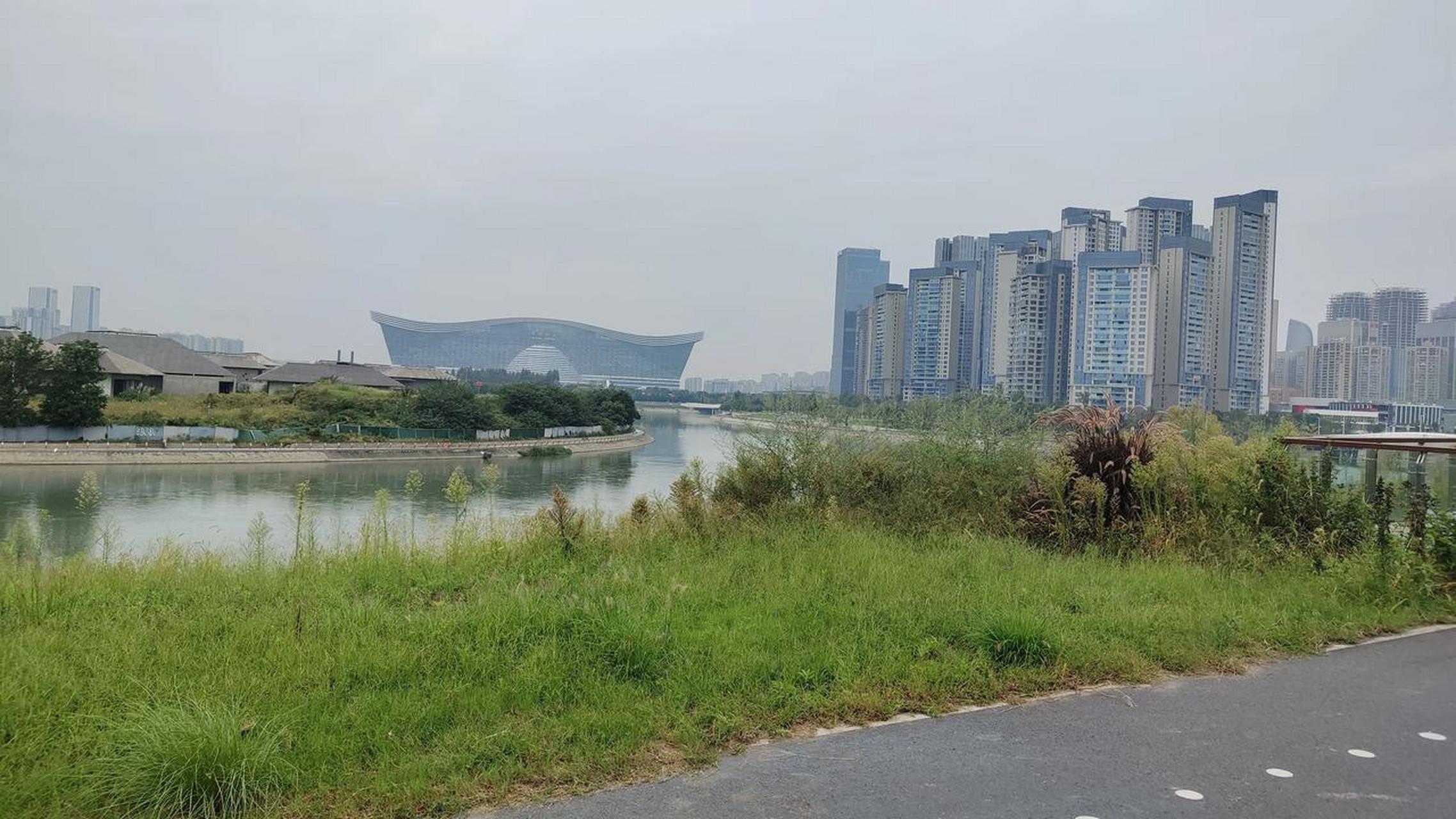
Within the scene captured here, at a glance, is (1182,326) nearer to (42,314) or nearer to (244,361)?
(244,361)

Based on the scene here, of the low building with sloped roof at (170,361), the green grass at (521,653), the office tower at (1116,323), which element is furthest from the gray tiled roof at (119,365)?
the office tower at (1116,323)

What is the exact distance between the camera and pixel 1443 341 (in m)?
37.5

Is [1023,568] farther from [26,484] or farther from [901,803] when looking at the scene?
[26,484]

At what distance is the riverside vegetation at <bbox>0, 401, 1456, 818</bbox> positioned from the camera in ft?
7.93

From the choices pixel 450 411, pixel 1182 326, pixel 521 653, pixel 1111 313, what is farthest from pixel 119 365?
pixel 1182 326

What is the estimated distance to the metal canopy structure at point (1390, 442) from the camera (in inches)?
233

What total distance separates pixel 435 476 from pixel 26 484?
37.9ft

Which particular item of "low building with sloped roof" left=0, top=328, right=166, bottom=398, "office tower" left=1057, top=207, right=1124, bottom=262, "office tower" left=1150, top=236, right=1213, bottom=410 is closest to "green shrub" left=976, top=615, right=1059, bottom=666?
"low building with sloped roof" left=0, top=328, right=166, bottom=398

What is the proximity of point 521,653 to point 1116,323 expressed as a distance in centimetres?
5050

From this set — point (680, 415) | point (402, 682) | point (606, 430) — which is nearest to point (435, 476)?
point (606, 430)

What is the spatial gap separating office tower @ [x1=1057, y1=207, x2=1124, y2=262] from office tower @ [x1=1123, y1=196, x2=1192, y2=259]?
12.8ft

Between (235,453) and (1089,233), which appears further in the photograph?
(1089,233)

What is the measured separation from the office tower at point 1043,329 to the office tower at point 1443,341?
18.4m

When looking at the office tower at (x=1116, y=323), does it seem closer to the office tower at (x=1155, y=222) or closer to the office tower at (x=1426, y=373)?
the office tower at (x=1155, y=222)
